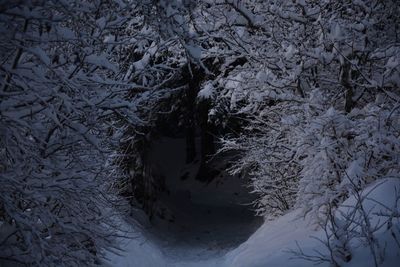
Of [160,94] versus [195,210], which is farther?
[195,210]

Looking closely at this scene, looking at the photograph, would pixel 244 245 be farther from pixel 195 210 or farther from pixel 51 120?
pixel 195 210

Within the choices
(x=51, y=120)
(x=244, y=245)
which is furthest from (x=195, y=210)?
(x=51, y=120)

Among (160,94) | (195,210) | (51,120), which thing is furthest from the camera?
(195,210)

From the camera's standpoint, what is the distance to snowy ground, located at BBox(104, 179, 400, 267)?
4.96 m

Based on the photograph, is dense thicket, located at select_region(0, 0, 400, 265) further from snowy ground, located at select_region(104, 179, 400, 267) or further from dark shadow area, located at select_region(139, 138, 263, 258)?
dark shadow area, located at select_region(139, 138, 263, 258)

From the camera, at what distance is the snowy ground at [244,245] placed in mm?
4961

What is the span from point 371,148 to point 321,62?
1628 mm

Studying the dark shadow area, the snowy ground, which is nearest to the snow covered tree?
the snowy ground

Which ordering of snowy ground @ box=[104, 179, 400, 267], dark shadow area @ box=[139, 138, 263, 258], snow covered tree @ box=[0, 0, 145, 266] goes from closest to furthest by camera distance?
snow covered tree @ box=[0, 0, 145, 266] → snowy ground @ box=[104, 179, 400, 267] → dark shadow area @ box=[139, 138, 263, 258]

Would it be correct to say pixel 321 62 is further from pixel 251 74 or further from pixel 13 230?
pixel 13 230

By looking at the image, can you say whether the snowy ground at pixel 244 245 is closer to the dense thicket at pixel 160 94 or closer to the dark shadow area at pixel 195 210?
the dark shadow area at pixel 195 210

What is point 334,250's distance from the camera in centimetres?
463

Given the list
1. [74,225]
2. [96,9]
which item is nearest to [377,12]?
[96,9]

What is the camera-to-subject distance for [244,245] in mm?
8961
